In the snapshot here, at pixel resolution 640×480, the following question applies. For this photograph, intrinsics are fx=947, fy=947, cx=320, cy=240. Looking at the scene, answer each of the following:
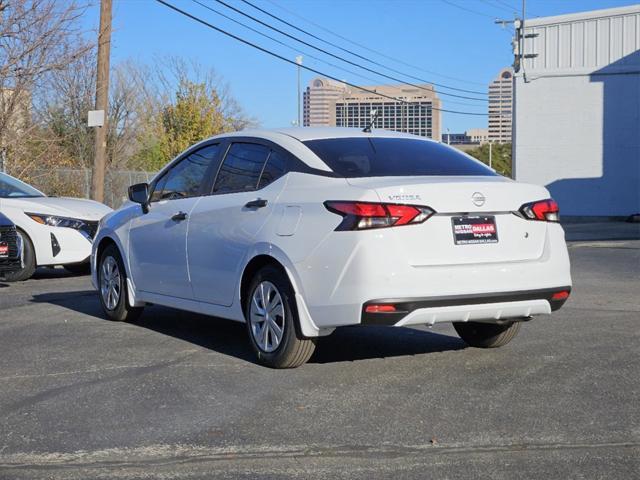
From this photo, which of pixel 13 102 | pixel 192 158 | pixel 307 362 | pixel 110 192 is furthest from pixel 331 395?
pixel 110 192

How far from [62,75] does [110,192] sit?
5579mm

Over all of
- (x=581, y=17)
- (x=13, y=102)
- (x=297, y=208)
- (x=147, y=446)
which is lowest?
(x=147, y=446)

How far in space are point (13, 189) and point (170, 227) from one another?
21.8 ft

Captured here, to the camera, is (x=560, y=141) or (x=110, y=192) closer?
(x=110, y=192)

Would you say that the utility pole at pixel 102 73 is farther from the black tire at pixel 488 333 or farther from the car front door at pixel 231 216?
the black tire at pixel 488 333

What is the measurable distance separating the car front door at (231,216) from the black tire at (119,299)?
1413 mm

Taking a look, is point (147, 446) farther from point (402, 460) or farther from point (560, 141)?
point (560, 141)

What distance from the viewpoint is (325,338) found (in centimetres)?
802

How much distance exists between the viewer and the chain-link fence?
73.9 feet

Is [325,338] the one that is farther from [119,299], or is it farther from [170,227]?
[119,299]

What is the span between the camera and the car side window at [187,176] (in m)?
7.65

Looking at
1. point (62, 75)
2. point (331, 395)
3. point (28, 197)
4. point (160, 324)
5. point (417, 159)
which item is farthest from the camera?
point (62, 75)

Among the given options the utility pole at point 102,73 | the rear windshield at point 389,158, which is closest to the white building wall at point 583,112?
the utility pole at point 102,73

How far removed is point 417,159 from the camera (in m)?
6.73
